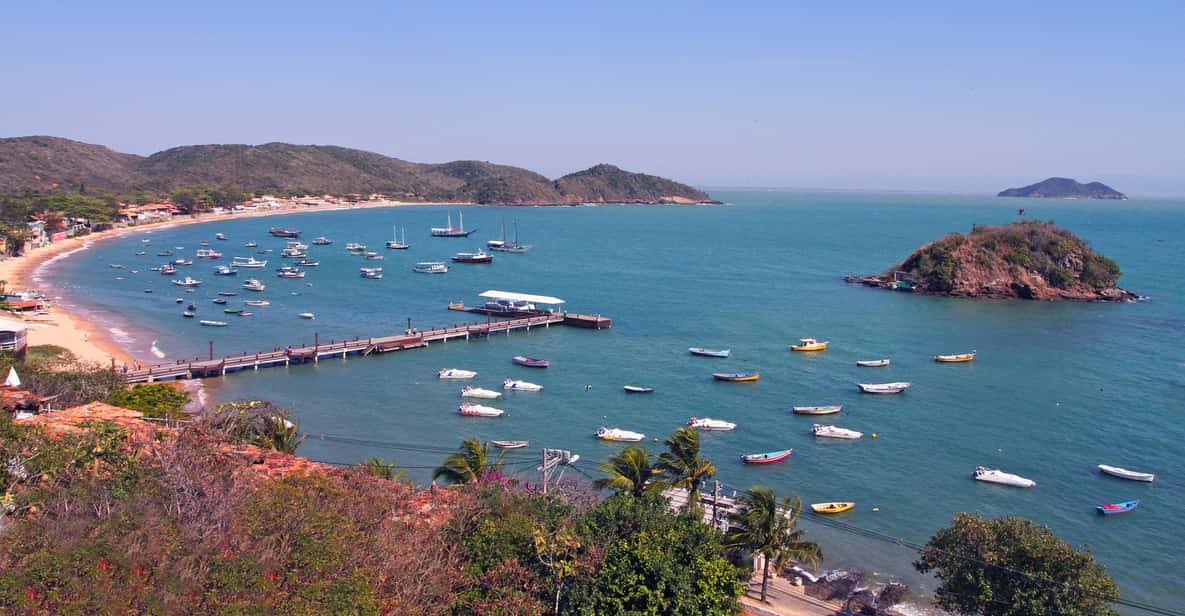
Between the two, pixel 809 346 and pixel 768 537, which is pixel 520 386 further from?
pixel 768 537

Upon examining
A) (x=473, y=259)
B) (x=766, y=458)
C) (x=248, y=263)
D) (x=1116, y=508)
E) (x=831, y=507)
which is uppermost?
(x=248, y=263)

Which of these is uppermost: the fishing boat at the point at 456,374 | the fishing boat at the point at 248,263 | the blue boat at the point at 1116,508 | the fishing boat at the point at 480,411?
the fishing boat at the point at 248,263

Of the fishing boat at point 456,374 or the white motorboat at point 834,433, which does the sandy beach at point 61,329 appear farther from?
the white motorboat at point 834,433

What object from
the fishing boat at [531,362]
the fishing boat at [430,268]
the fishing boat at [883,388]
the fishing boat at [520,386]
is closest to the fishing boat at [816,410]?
the fishing boat at [883,388]

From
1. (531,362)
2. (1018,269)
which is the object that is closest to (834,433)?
(531,362)

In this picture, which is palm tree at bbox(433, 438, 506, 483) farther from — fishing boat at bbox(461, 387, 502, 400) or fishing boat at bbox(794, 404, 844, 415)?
fishing boat at bbox(794, 404, 844, 415)
